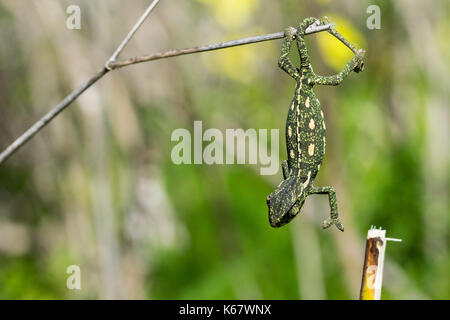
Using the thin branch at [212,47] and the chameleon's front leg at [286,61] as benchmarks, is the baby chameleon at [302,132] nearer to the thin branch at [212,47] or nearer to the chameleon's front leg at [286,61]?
the chameleon's front leg at [286,61]

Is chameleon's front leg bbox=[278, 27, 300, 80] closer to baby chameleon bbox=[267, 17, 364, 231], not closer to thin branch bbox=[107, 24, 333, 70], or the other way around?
baby chameleon bbox=[267, 17, 364, 231]

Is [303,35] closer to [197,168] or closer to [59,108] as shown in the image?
[59,108]

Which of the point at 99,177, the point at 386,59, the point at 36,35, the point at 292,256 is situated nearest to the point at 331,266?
the point at 292,256

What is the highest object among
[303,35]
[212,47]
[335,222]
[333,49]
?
[333,49]

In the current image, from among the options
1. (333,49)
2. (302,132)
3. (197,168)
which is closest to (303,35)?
(302,132)
